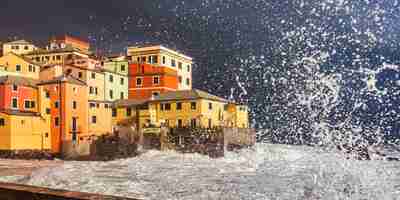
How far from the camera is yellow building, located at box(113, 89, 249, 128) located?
46562 millimetres

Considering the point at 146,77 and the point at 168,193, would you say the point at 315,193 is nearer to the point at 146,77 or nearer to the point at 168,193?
the point at 168,193

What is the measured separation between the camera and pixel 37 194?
371 centimetres

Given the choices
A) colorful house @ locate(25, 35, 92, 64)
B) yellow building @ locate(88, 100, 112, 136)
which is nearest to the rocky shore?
yellow building @ locate(88, 100, 112, 136)

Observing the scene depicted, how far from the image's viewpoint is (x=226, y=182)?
22.6 meters

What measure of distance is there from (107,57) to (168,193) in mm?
46429

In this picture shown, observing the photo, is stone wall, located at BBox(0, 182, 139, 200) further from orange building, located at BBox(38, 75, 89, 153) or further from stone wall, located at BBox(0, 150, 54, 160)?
orange building, located at BBox(38, 75, 89, 153)

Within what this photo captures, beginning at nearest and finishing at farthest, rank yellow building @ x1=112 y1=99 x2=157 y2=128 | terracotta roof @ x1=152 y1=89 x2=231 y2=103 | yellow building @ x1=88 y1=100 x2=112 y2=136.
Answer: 1. terracotta roof @ x1=152 y1=89 x2=231 y2=103
2. yellow building @ x1=88 y1=100 x2=112 y2=136
3. yellow building @ x1=112 y1=99 x2=157 y2=128

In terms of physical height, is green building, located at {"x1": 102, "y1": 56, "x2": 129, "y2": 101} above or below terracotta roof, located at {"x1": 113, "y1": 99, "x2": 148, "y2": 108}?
above

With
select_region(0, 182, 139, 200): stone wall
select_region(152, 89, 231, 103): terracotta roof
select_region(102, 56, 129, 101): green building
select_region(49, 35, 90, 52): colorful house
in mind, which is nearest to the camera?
select_region(0, 182, 139, 200): stone wall

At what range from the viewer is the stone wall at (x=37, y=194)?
3410mm

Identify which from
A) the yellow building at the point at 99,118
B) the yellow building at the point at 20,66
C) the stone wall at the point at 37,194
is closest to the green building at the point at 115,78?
the yellow building at the point at 99,118

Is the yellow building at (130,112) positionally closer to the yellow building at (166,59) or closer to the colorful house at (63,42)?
the yellow building at (166,59)

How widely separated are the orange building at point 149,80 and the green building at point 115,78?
0.84m

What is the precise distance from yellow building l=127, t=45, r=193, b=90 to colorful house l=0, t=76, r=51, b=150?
15.2m
